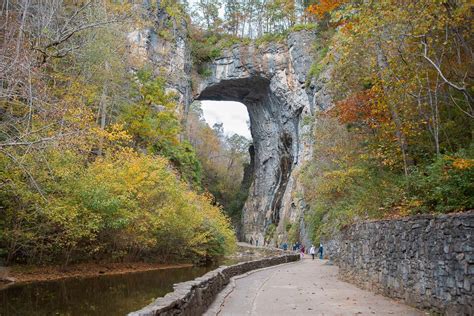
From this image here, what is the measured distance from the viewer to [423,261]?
24.1 ft

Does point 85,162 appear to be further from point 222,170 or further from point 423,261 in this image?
point 222,170

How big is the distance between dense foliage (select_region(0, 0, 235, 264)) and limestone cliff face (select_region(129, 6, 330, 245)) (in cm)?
1248

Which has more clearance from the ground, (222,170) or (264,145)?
(264,145)

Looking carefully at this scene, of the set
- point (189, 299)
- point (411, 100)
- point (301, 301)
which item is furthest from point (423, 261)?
point (411, 100)

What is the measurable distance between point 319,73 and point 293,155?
34.5ft

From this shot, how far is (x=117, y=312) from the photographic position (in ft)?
31.9

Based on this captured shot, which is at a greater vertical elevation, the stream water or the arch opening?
the arch opening

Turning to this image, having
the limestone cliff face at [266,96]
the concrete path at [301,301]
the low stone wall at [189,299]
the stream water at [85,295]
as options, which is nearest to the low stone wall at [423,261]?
the concrete path at [301,301]

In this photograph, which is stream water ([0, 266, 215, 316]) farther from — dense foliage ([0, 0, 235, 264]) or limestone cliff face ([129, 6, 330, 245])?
limestone cliff face ([129, 6, 330, 245])

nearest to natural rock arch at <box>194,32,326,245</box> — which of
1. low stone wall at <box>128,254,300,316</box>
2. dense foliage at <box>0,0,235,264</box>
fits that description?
dense foliage at <box>0,0,235,264</box>

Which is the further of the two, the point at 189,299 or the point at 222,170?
the point at 222,170

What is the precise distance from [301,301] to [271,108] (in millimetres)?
38510

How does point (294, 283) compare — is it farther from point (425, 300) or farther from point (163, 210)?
point (163, 210)

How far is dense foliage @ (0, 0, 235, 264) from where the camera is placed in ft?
32.7
